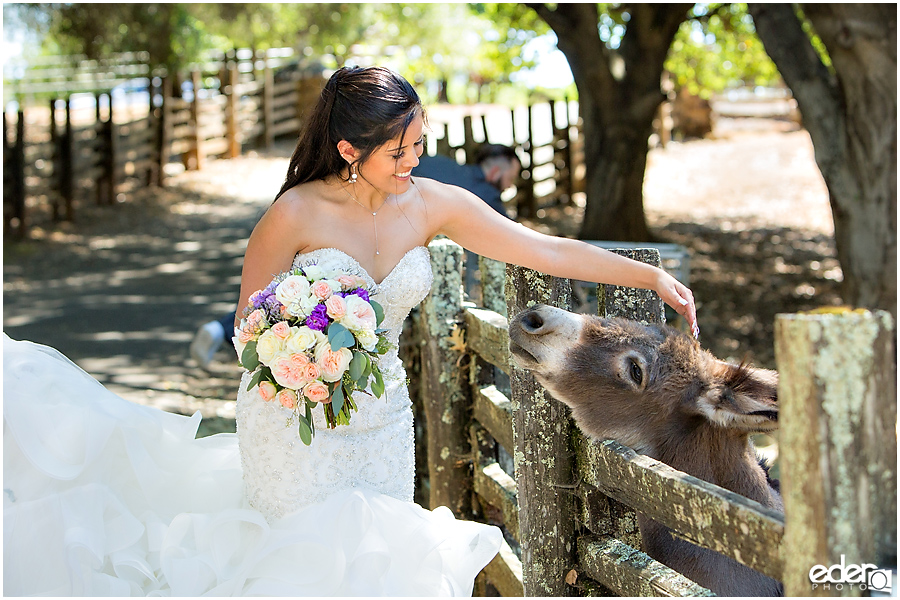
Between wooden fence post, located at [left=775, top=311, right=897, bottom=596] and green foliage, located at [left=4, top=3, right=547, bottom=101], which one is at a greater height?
green foliage, located at [left=4, top=3, right=547, bottom=101]

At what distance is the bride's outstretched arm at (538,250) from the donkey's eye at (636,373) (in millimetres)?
219

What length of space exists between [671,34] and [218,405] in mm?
7042

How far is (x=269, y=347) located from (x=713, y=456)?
4.35ft

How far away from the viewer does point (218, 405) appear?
20.4 ft

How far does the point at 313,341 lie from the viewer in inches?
80.4

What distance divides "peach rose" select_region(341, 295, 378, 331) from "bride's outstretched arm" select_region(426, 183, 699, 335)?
27.7 inches

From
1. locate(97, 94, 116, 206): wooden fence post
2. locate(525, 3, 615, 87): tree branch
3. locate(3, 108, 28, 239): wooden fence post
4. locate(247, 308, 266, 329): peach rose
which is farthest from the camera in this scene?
locate(97, 94, 116, 206): wooden fence post

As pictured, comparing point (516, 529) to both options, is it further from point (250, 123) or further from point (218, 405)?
point (250, 123)

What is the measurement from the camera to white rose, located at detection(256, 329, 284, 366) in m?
2.07

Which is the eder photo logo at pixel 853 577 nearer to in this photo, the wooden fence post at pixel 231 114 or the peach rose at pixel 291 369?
the peach rose at pixel 291 369

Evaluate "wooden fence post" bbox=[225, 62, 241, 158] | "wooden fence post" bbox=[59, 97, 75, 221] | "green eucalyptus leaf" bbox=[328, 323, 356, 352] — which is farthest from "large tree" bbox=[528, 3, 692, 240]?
"wooden fence post" bbox=[225, 62, 241, 158]

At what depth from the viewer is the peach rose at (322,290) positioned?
2090mm

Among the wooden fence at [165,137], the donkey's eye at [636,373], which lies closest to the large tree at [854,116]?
the wooden fence at [165,137]

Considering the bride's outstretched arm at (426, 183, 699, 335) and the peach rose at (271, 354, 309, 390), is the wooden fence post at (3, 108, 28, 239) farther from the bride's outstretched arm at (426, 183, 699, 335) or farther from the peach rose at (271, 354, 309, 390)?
the peach rose at (271, 354, 309, 390)
